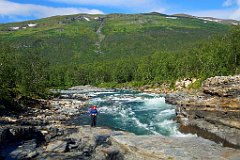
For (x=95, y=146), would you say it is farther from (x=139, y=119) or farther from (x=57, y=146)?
(x=139, y=119)

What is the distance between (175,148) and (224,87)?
53.1ft

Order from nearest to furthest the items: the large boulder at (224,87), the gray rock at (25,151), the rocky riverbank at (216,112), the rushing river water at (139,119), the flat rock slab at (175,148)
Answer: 1. the flat rock slab at (175,148)
2. the gray rock at (25,151)
3. the rocky riverbank at (216,112)
4. the large boulder at (224,87)
5. the rushing river water at (139,119)

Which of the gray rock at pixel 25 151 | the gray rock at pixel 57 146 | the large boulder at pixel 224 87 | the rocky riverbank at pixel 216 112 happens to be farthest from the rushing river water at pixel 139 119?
the gray rock at pixel 25 151

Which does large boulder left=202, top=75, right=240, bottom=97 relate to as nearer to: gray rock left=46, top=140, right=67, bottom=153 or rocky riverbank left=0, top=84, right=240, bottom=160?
rocky riverbank left=0, top=84, right=240, bottom=160

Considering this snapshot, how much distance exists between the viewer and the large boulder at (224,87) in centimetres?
4047

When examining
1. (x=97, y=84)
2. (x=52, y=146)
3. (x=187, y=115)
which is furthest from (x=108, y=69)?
(x=52, y=146)

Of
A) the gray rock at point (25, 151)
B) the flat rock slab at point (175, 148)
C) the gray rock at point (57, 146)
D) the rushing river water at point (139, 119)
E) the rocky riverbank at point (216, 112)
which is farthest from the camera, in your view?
the rushing river water at point (139, 119)

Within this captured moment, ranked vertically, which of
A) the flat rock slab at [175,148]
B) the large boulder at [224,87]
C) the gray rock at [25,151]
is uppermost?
the large boulder at [224,87]

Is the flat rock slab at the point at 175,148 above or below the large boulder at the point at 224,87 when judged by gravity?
below

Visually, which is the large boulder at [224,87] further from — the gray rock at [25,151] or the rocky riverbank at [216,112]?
the gray rock at [25,151]

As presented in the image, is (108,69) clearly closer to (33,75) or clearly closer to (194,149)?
(33,75)

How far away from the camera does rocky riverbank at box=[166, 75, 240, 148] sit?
1494 inches

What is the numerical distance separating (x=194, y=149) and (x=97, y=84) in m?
133

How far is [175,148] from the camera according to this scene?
29312 millimetres
